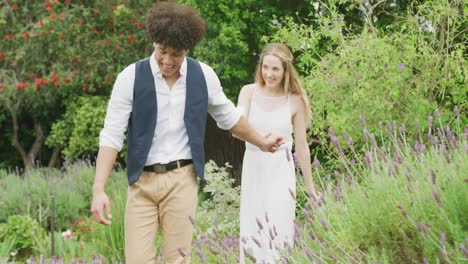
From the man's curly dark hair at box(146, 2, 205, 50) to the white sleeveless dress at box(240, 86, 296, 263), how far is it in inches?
63.2

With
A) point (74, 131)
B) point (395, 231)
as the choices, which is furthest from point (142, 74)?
point (74, 131)

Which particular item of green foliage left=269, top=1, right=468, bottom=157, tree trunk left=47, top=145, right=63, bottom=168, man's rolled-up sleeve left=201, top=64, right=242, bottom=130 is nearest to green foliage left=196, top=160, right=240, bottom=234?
green foliage left=269, top=1, right=468, bottom=157

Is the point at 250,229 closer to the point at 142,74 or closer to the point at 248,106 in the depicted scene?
the point at 248,106

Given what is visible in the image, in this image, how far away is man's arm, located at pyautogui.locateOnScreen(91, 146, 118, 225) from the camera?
3.64 m

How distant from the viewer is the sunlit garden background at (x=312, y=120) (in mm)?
2971

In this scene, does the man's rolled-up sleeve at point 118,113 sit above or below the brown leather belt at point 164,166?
above

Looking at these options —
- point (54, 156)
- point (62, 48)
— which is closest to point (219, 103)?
point (62, 48)

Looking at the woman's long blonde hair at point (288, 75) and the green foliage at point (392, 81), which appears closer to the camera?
the woman's long blonde hair at point (288, 75)

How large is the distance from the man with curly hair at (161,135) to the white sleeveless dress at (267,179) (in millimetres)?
1238

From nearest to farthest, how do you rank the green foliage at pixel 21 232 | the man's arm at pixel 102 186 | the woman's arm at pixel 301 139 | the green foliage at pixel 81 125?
1. the man's arm at pixel 102 186
2. the woman's arm at pixel 301 139
3. the green foliage at pixel 21 232
4. the green foliage at pixel 81 125

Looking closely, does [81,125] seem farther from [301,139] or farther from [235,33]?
[301,139]

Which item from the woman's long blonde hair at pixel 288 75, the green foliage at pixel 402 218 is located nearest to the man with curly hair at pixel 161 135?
the green foliage at pixel 402 218

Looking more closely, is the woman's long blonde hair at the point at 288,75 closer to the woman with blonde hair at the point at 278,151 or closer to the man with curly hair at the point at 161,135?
the woman with blonde hair at the point at 278,151

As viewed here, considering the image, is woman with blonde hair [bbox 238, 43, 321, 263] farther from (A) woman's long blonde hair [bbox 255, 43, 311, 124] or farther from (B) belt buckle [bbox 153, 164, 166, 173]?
(B) belt buckle [bbox 153, 164, 166, 173]
